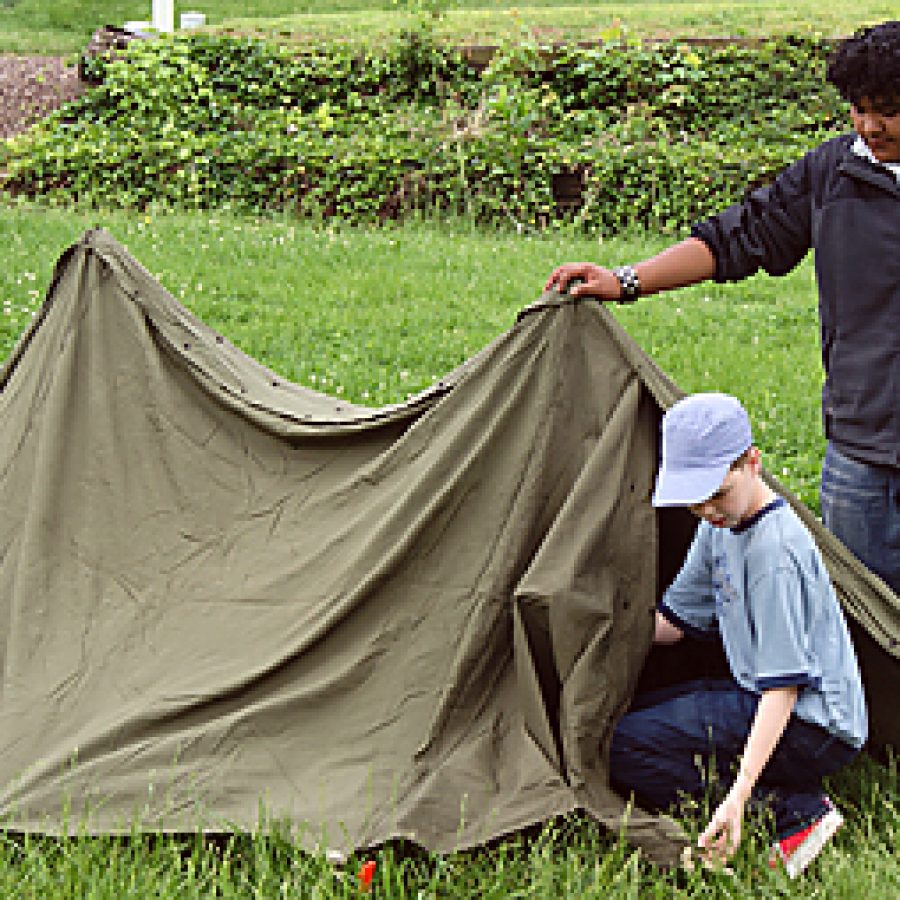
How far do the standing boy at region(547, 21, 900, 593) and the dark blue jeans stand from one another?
0.58 metres

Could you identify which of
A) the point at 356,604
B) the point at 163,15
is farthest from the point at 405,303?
the point at 163,15

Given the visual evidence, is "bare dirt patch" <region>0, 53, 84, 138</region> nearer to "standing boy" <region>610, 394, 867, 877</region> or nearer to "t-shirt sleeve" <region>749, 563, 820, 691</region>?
"standing boy" <region>610, 394, 867, 877</region>

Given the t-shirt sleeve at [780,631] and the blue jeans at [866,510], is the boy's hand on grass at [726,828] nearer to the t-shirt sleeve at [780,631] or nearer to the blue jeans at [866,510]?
the t-shirt sleeve at [780,631]

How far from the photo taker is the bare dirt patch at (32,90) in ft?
38.5

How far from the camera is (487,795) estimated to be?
318 cm

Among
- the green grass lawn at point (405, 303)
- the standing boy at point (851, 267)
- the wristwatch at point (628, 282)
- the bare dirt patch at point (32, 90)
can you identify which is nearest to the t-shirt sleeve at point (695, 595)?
the standing boy at point (851, 267)

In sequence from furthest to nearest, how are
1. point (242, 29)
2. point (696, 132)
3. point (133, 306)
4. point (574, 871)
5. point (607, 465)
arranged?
point (242, 29) < point (696, 132) < point (133, 306) < point (607, 465) < point (574, 871)

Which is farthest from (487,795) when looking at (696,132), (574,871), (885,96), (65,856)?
(696,132)

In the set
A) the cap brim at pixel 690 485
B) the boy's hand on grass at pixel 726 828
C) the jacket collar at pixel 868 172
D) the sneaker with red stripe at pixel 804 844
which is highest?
the jacket collar at pixel 868 172

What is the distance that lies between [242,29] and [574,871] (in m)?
11.3

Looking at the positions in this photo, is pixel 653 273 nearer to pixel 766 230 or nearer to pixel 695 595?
pixel 766 230

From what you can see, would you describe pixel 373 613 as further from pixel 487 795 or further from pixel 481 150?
pixel 481 150

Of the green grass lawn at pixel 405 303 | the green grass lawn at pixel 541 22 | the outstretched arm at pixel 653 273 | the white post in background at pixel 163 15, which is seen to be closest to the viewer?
the outstretched arm at pixel 653 273

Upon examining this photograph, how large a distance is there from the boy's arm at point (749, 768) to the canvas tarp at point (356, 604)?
0.31 feet
